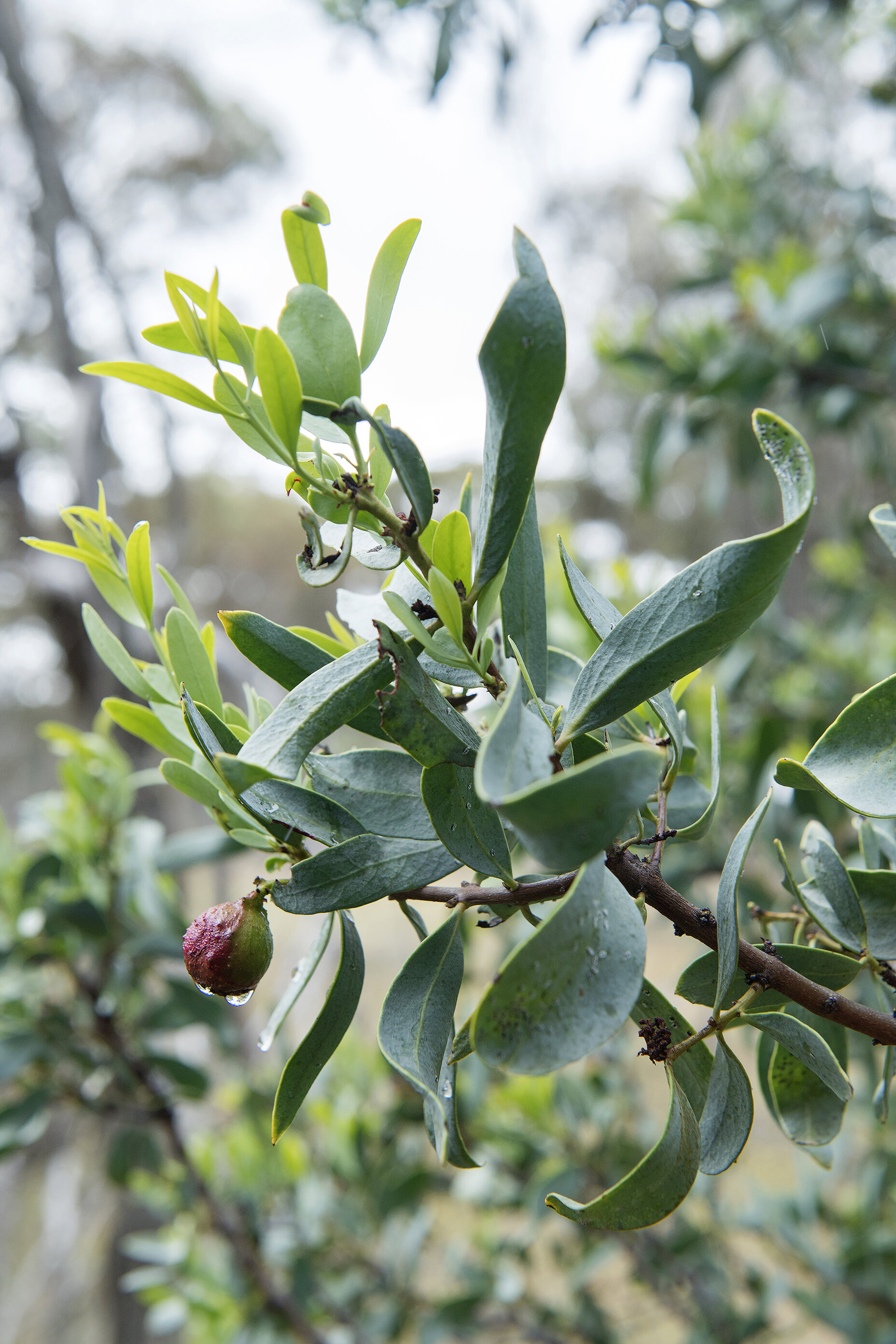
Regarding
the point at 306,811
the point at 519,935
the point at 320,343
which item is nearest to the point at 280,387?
the point at 320,343

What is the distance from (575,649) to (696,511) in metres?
5.60

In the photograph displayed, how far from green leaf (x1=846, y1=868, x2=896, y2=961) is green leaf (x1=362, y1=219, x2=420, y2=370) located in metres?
0.25

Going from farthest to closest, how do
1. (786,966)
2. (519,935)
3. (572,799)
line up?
1. (519,935)
2. (786,966)
3. (572,799)

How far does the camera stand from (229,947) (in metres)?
0.26

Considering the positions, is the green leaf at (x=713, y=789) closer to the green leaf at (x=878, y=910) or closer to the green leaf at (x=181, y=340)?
the green leaf at (x=878, y=910)

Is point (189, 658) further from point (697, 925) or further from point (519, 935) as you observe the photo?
point (519, 935)

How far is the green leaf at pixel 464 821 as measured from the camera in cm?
23

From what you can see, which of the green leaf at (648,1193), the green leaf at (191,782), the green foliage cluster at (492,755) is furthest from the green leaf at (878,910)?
the green leaf at (191,782)

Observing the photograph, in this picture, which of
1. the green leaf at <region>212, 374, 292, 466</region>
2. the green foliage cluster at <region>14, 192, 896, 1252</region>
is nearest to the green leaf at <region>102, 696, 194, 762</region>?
the green foliage cluster at <region>14, 192, 896, 1252</region>

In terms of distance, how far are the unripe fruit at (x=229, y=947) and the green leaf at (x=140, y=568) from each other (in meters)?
0.11

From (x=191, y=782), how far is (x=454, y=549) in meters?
0.11

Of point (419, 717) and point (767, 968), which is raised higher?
point (419, 717)

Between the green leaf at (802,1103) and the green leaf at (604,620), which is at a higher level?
the green leaf at (604,620)

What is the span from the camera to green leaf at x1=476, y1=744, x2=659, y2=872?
0.16m
